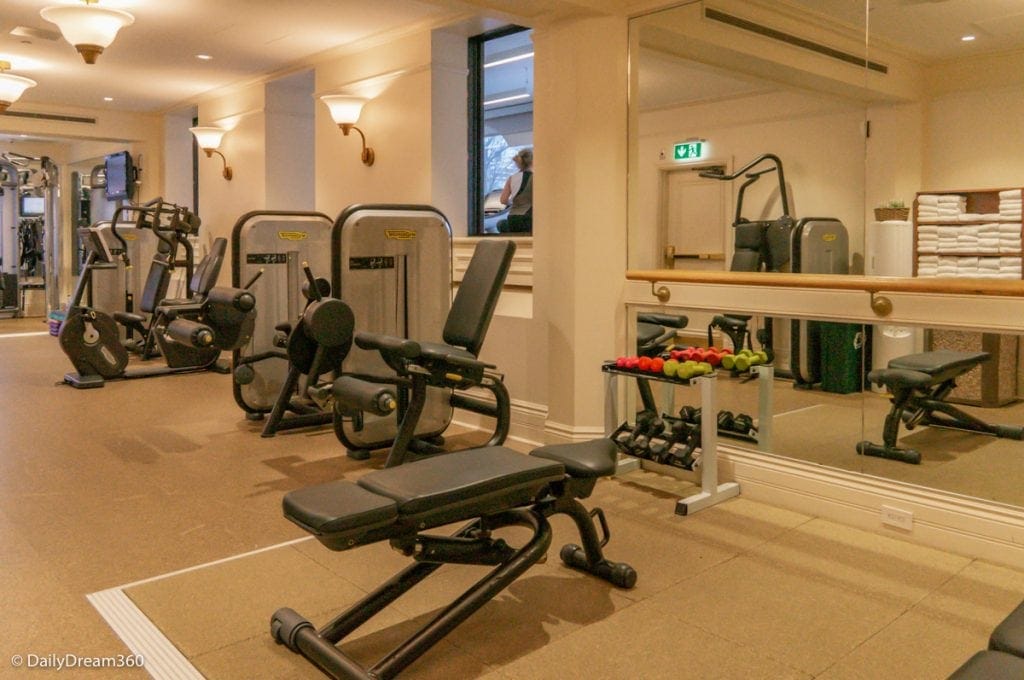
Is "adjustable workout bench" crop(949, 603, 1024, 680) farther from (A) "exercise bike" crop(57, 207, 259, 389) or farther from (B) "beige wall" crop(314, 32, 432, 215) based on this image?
(B) "beige wall" crop(314, 32, 432, 215)

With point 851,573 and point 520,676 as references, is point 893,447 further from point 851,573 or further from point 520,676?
point 520,676

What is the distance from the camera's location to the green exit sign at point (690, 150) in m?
4.18

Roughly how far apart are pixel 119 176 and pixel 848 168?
31.7 ft

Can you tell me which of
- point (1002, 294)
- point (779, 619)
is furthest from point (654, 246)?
point (779, 619)

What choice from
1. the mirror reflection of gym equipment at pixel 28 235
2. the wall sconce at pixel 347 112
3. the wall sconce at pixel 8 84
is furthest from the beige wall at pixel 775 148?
the mirror reflection of gym equipment at pixel 28 235

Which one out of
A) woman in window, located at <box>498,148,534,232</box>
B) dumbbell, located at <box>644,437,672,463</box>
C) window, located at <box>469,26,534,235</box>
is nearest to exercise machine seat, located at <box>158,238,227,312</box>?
window, located at <box>469,26,534,235</box>

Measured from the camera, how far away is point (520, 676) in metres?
2.21

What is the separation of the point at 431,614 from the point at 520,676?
46cm

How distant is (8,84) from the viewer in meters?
6.75

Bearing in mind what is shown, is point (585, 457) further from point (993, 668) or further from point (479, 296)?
point (479, 296)

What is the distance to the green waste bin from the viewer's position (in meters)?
3.48

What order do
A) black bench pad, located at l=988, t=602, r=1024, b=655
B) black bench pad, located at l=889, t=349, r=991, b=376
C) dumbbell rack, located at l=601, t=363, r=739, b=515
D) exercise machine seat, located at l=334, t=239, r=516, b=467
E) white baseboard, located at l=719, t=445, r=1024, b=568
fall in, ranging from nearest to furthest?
black bench pad, located at l=988, t=602, r=1024, b=655, white baseboard, located at l=719, t=445, r=1024, b=568, black bench pad, located at l=889, t=349, r=991, b=376, dumbbell rack, located at l=601, t=363, r=739, b=515, exercise machine seat, located at l=334, t=239, r=516, b=467

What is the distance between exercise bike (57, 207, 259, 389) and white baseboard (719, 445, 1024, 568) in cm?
302

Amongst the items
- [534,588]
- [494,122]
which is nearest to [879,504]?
[534,588]
